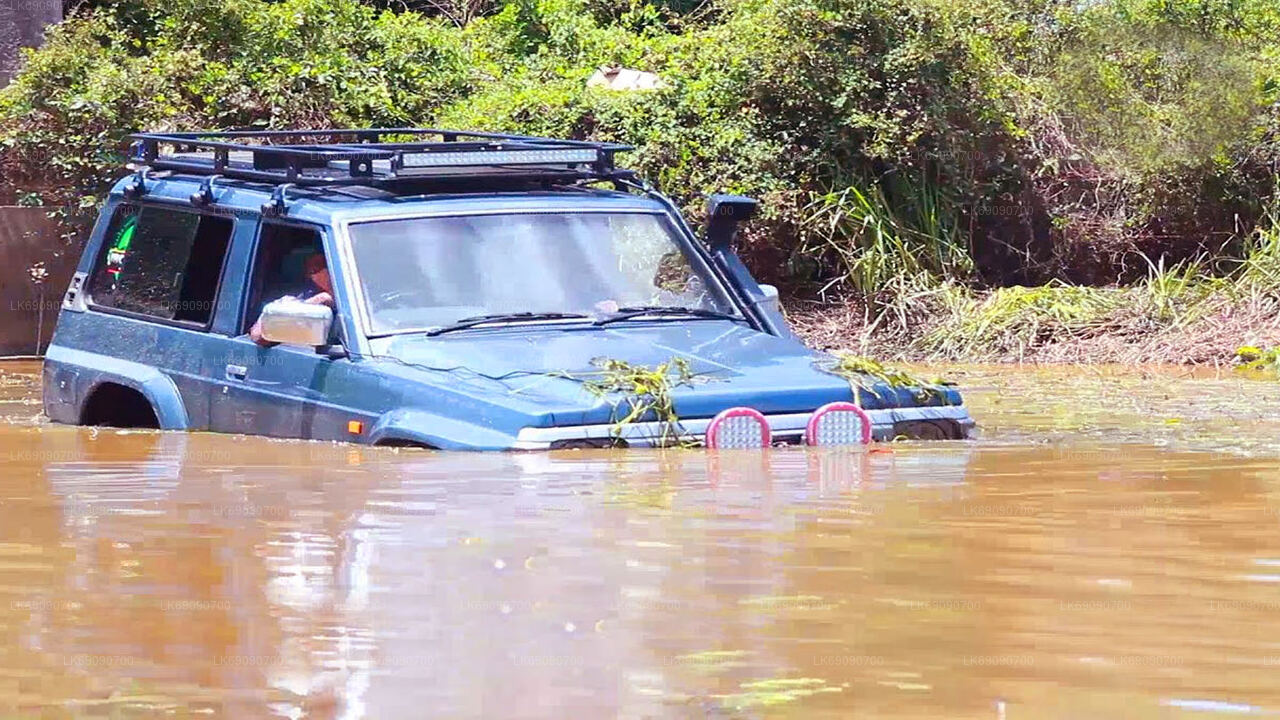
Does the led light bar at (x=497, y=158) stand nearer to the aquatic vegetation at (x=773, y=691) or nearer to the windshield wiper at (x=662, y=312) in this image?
the windshield wiper at (x=662, y=312)

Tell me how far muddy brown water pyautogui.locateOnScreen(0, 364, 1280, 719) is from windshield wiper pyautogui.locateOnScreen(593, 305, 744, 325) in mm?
1116

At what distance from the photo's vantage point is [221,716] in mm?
3521

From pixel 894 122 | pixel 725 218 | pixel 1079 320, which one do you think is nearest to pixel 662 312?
pixel 725 218

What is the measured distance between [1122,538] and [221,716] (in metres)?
2.58

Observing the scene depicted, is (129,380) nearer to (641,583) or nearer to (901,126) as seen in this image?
(641,583)

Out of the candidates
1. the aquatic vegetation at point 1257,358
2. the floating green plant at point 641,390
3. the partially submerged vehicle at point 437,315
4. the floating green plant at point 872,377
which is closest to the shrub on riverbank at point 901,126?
the aquatic vegetation at point 1257,358

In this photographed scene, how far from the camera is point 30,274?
1500 cm

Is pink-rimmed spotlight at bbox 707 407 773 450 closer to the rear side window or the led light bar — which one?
the led light bar

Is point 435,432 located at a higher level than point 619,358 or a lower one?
lower

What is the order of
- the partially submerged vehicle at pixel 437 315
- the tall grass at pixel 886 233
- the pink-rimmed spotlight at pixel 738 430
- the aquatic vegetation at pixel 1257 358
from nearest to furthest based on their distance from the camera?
the pink-rimmed spotlight at pixel 738 430 → the partially submerged vehicle at pixel 437 315 → the aquatic vegetation at pixel 1257 358 → the tall grass at pixel 886 233

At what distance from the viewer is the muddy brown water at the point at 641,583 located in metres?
3.69

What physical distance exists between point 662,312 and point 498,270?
26.0 inches

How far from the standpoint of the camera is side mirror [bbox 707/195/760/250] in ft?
27.3

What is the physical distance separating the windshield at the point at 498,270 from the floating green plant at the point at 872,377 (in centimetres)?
76
